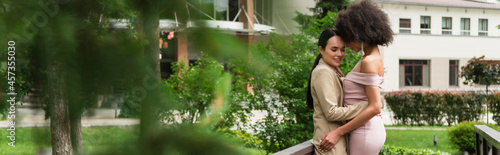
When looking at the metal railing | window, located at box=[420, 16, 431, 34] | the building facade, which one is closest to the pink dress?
the metal railing

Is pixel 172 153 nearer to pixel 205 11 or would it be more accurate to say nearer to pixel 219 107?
pixel 205 11

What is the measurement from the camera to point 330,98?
5.37 feet

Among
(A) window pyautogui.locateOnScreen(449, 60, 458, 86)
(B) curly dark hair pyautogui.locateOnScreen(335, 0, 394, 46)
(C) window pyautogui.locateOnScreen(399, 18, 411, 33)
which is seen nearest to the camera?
(B) curly dark hair pyautogui.locateOnScreen(335, 0, 394, 46)

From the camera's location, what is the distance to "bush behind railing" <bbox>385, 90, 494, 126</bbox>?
35.3 ft

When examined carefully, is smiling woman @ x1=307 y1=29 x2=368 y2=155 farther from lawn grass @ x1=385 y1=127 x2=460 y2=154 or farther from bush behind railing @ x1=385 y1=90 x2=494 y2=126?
bush behind railing @ x1=385 y1=90 x2=494 y2=126

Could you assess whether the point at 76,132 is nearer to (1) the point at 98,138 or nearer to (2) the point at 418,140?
(1) the point at 98,138

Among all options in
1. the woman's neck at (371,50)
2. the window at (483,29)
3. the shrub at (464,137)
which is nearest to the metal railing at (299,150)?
the woman's neck at (371,50)

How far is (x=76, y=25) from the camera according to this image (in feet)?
1.22

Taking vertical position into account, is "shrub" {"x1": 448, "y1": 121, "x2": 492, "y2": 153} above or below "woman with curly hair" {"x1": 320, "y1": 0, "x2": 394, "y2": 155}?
below


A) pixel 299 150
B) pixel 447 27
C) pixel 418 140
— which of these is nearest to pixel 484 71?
pixel 418 140

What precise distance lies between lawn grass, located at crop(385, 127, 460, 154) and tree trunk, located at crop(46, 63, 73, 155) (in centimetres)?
710

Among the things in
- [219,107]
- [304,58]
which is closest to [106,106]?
[219,107]

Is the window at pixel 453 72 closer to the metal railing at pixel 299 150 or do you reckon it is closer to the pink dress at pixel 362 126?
the metal railing at pixel 299 150

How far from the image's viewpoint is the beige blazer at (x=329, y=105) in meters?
1.63
